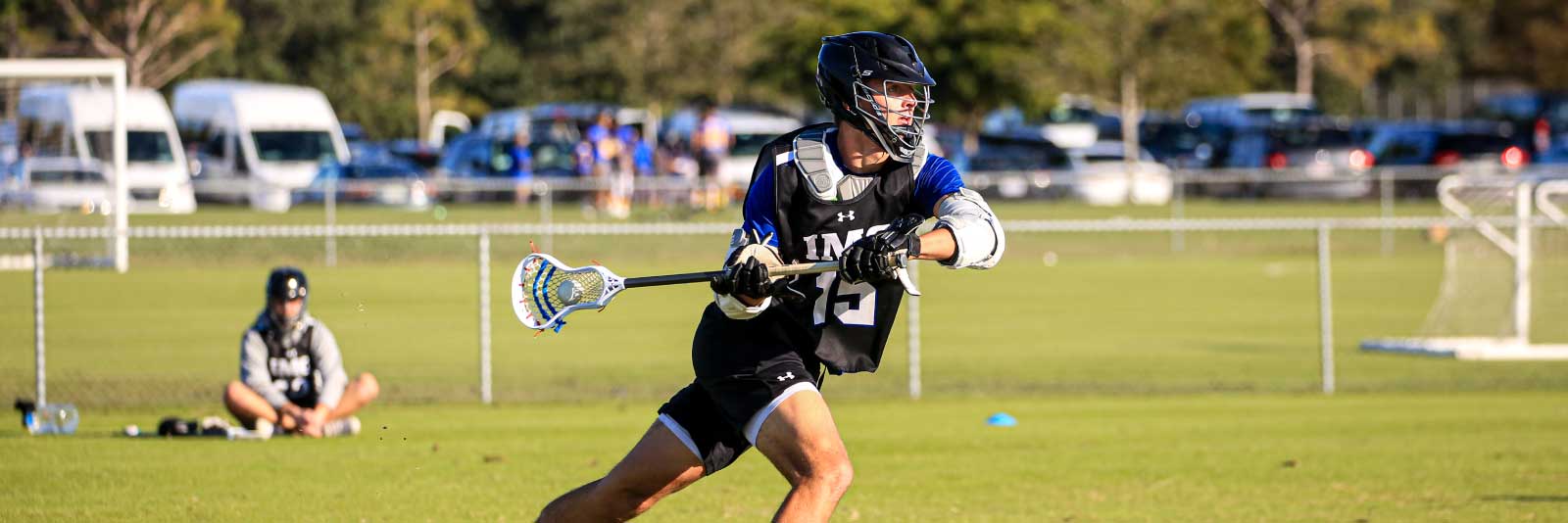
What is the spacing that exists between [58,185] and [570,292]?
24206 millimetres

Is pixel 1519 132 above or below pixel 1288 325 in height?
above

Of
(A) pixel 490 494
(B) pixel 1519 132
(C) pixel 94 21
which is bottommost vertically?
(A) pixel 490 494

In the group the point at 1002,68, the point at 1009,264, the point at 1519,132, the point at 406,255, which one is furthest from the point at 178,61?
the point at 1519,132

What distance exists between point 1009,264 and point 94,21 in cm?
3277

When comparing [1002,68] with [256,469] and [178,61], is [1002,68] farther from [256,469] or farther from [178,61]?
[256,469]

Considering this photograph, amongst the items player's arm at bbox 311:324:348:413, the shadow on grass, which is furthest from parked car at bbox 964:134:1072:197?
the shadow on grass

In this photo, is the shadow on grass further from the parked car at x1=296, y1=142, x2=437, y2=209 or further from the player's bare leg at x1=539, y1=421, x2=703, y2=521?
the parked car at x1=296, y1=142, x2=437, y2=209

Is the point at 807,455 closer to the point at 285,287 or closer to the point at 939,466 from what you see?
the point at 939,466

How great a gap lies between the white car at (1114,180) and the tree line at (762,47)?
212cm

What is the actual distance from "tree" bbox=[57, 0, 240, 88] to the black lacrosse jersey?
4582 centimetres

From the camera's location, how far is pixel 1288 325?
18.9 m

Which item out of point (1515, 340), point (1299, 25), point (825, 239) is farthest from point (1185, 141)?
point (825, 239)

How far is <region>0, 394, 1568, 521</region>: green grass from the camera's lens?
8961mm

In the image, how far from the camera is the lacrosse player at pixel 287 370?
11078 millimetres
